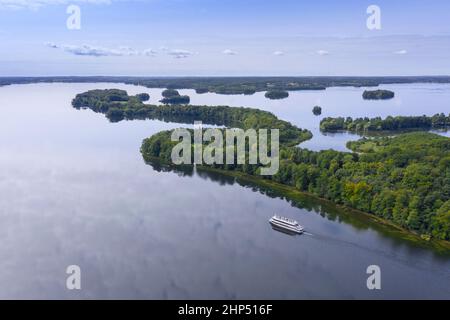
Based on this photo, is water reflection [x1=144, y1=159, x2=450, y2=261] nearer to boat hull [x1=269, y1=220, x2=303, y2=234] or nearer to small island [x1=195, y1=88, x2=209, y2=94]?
boat hull [x1=269, y1=220, x2=303, y2=234]

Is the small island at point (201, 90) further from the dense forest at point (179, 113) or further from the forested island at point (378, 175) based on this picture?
the forested island at point (378, 175)

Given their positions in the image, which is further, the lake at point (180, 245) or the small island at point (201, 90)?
the small island at point (201, 90)

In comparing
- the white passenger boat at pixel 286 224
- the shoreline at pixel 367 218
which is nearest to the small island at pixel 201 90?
the shoreline at pixel 367 218

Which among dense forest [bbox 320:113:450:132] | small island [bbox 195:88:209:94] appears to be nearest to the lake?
dense forest [bbox 320:113:450:132]

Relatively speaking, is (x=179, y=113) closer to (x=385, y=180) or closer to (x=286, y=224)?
(x=385, y=180)

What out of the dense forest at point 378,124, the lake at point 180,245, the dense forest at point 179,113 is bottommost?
the lake at point 180,245

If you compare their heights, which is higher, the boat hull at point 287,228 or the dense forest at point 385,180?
the dense forest at point 385,180

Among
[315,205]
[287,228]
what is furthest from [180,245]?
[315,205]

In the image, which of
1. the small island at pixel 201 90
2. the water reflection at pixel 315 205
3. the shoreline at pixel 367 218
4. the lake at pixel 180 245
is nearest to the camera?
the lake at pixel 180 245
